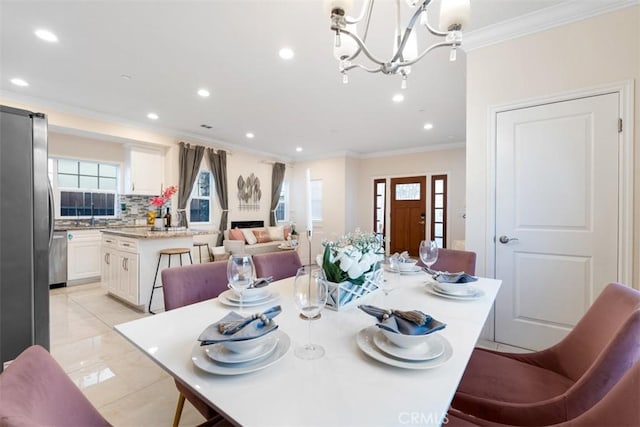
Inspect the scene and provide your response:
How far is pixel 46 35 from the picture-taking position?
2.51 meters

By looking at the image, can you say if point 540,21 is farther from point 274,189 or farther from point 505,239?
point 274,189

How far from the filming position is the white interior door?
2.03 m

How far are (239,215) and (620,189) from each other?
6.26 m

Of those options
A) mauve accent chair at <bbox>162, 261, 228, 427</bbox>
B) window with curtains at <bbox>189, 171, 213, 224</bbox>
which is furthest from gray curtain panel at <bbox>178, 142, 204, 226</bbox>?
mauve accent chair at <bbox>162, 261, 228, 427</bbox>

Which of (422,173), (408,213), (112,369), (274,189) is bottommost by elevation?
(112,369)

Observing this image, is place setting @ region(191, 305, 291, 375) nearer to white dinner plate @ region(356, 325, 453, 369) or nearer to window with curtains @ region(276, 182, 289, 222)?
white dinner plate @ region(356, 325, 453, 369)

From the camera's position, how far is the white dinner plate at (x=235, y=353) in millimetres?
763

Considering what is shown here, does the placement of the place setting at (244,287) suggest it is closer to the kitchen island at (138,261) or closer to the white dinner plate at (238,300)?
the white dinner plate at (238,300)

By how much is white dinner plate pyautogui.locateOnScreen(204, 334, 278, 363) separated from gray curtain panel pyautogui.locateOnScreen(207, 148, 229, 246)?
18.7 feet

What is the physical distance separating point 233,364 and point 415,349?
530 millimetres

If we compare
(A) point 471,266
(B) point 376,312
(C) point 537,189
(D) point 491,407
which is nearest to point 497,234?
(C) point 537,189

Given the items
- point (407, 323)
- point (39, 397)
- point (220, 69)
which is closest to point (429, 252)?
point (407, 323)

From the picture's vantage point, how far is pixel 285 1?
208cm

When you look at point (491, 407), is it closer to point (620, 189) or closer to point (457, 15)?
point (457, 15)
